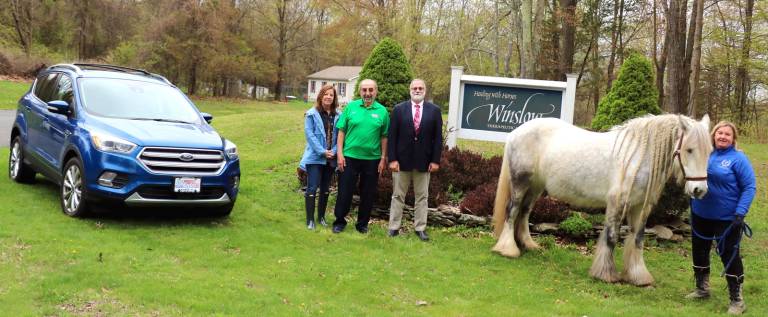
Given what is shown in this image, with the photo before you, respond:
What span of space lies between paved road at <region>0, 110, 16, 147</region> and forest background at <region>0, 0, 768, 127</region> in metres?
14.8

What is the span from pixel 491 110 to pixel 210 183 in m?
4.57

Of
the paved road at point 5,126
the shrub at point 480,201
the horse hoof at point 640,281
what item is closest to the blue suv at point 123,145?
the shrub at point 480,201

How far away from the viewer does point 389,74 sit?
9.87 metres

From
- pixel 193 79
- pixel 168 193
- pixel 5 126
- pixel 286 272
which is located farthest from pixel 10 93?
pixel 286 272

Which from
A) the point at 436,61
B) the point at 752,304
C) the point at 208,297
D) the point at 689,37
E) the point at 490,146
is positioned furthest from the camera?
the point at 436,61

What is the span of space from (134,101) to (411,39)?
98.2 ft

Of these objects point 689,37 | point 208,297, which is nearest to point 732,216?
point 208,297

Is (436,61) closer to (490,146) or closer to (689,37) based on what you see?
(689,37)

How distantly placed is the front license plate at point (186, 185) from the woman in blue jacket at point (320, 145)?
1264 mm

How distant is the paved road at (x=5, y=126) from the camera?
12.1 m

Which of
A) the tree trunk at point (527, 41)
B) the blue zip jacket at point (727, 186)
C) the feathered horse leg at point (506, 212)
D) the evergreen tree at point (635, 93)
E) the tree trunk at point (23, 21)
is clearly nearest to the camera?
the blue zip jacket at point (727, 186)

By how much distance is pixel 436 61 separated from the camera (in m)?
39.3

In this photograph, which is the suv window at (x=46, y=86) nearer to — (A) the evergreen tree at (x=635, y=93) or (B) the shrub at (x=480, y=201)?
(B) the shrub at (x=480, y=201)

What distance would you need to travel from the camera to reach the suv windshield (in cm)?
666
